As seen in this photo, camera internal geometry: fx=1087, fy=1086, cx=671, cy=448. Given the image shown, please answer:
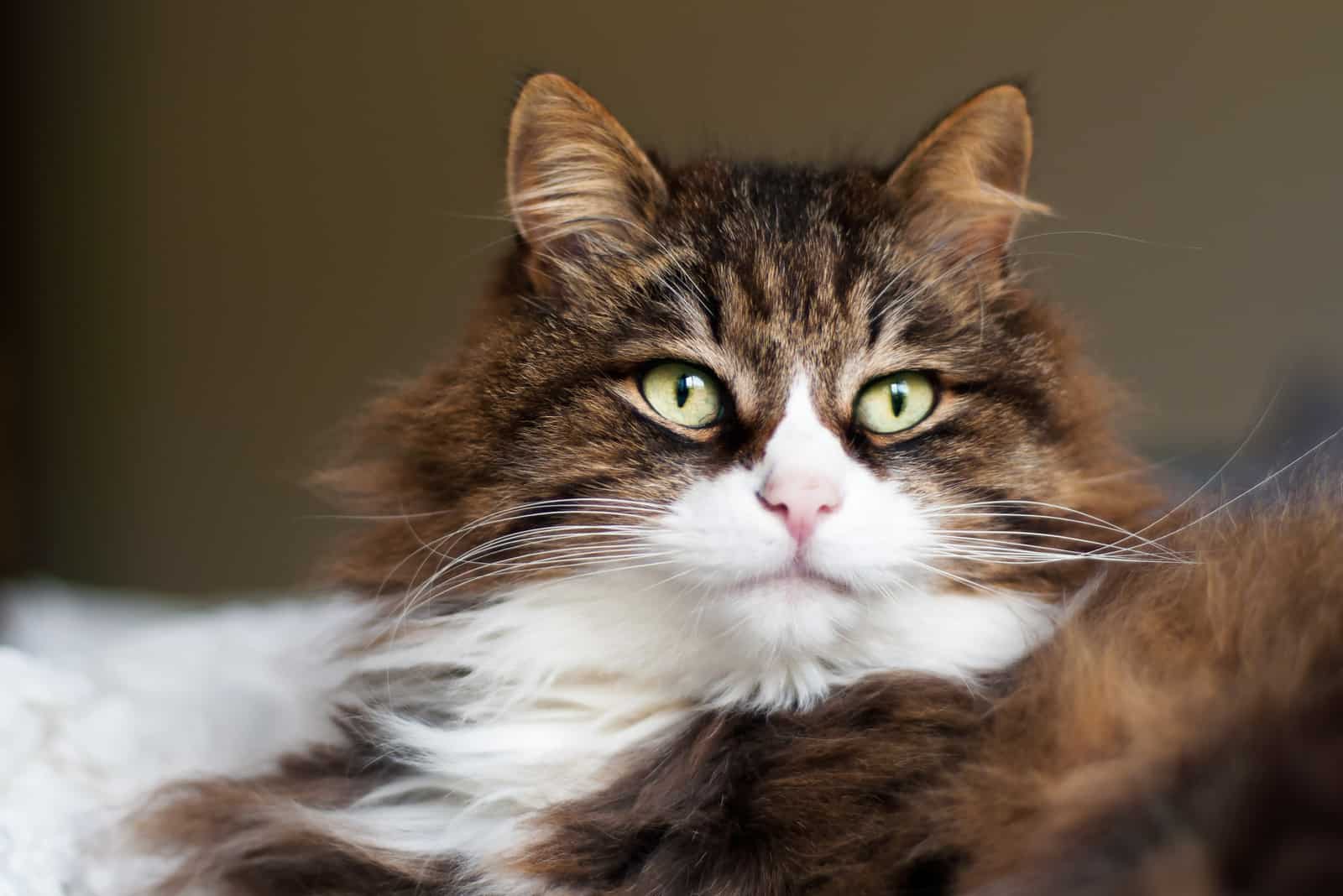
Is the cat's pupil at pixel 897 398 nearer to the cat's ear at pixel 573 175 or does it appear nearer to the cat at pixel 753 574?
the cat at pixel 753 574

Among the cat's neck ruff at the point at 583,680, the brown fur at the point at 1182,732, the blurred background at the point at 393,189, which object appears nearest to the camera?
the brown fur at the point at 1182,732

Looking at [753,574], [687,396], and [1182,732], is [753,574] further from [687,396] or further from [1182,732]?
[1182,732]

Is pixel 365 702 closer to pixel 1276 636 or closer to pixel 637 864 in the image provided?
pixel 637 864

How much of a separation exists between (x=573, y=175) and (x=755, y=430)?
0.43 m

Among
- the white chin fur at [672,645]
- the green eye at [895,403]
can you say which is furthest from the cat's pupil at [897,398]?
the white chin fur at [672,645]

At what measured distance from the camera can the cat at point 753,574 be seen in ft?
3.38

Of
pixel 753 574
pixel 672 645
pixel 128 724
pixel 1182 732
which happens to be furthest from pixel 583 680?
pixel 128 724

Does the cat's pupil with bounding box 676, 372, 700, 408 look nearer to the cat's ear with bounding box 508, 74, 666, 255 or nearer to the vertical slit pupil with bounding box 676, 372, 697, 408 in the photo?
the vertical slit pupil with bounding box 676, 372, 697, 408

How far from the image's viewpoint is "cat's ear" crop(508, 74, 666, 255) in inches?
52.4

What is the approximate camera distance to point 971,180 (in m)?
1.39

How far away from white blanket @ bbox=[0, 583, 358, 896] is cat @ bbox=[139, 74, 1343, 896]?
94 mm

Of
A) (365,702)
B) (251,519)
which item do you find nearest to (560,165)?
(365,702)

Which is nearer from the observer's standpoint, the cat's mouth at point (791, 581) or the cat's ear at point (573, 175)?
the cat's mouth at point (791, 581)

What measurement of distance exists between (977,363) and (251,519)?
3.53 m
